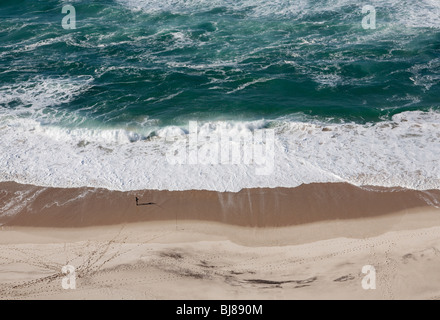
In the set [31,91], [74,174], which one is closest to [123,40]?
A: [31,91]

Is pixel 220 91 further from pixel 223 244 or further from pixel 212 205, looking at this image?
pixel 223 244

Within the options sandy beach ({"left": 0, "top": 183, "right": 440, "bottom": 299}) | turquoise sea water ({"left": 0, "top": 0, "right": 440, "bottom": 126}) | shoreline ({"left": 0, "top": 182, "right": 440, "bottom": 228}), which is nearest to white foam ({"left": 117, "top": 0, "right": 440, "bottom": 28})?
turquoise sea water ({"left": 0, "top": 0, "right": 440, "bottom": 126})

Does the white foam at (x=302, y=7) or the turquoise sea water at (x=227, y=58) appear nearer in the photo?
the turquoise sea water at (x=227, y=58)
